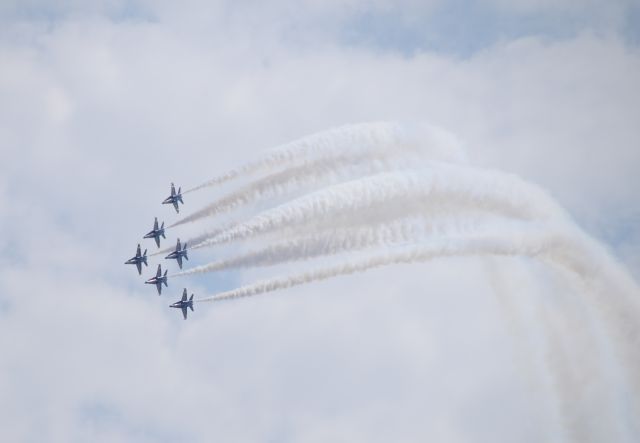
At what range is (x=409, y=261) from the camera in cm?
4750

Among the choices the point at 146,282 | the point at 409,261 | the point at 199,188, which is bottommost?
the point at 409,261

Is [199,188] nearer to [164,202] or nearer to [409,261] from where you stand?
[409,261]

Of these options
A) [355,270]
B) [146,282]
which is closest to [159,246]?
[146,282]

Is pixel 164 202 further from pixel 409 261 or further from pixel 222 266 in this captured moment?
pixel 409 261

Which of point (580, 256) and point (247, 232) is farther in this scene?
point (247, 232)

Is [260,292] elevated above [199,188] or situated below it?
below

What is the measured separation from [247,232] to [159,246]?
2989 cm

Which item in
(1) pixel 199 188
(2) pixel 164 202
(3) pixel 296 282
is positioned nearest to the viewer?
(3) pixel 296 282

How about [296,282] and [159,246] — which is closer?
[296,282]

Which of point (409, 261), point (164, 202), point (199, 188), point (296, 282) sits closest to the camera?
point (409, 261)

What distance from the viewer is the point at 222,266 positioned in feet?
176

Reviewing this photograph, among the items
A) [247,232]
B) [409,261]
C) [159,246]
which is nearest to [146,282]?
[159,246]

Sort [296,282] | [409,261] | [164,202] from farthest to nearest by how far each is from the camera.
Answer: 1. [164,202]
2. [296,282]
3. [409,261]

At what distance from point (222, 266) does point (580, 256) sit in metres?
18.6
